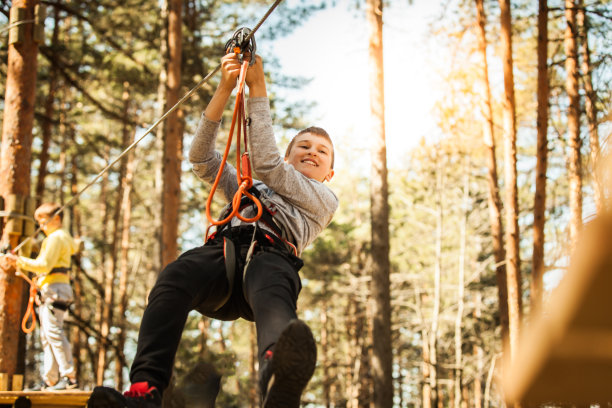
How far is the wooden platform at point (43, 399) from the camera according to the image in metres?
4.90

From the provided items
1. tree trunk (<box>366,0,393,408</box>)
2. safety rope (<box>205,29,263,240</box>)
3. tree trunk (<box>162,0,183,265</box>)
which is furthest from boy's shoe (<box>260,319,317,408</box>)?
tree trunk (<box>162,0,183,265</box>)

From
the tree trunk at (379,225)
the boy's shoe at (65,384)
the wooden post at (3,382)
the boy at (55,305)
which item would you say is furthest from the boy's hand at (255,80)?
the tree trunk at (379,225)

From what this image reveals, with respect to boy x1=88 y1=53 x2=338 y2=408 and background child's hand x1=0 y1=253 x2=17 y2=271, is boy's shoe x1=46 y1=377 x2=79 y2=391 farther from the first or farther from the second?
boy x1=88 y1=53 x2=338 y2=408

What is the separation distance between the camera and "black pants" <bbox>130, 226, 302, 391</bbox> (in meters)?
2.48

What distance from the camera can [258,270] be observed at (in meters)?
2.65

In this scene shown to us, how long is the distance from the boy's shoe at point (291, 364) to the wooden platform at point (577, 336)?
1599 millimetres

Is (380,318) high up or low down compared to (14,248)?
down

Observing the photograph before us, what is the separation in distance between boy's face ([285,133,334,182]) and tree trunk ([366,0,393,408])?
6543 millimetres

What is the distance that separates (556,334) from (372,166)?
946 cm

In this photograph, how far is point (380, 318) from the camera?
31.5ft

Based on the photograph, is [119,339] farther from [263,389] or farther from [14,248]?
[263,389]

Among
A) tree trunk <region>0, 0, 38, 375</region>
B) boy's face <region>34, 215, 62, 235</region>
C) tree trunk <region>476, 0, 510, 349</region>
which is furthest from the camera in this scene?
tree trunk <region>476, 0, 510, 349</region>

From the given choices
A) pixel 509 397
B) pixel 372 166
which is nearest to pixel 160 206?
pixel 372 166

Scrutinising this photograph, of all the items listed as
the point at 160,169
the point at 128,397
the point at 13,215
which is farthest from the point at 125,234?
the point at 128,397
